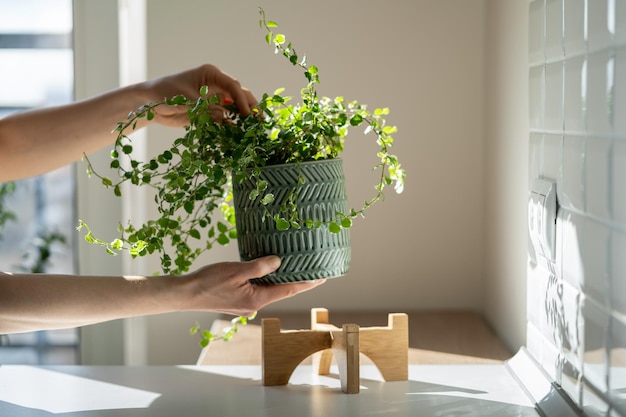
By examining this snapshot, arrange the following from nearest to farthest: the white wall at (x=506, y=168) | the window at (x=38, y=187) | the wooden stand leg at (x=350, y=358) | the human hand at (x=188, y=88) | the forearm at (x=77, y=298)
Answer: the forearm at (x=77, y=298) → the wooden stand leg at (x=350, y=358) → the human hand at (x=188, y=88) → the white wall at (x=506, y=168) → the window at (x=38, y=187)

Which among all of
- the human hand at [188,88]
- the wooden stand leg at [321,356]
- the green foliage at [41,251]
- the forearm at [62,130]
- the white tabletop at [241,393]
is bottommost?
the white tabletop at [241,393]

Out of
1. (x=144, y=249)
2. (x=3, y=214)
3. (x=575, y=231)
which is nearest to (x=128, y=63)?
(x=3, y=214)

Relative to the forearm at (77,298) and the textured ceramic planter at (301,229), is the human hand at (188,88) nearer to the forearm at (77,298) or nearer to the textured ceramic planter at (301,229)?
the textured ceramic planter at (301,229)

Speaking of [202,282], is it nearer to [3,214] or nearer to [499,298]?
[499,298]

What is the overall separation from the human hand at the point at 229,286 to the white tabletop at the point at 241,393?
15 centimetres

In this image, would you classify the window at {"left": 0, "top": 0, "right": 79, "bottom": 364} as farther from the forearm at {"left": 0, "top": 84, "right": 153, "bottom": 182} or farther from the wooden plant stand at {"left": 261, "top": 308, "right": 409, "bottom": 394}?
the wooden plant stand at {"left": 261, "top": 308, "right": 409, "bottom": 394}

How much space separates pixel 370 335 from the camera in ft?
4.41

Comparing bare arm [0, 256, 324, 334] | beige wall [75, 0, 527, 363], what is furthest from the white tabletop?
beige wall [75, 0, 527, 363]

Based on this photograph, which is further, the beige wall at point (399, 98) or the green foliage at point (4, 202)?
the green foliage at point (4, 202)

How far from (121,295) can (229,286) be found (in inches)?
5.7

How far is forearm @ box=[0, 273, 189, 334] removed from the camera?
1.11 m

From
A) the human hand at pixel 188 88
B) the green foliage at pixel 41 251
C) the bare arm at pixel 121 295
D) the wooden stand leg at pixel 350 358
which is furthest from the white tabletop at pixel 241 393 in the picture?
the green foliage at pixel 41 251

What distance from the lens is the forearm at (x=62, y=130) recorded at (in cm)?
145

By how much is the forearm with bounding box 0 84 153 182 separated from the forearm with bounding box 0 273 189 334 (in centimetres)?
38
